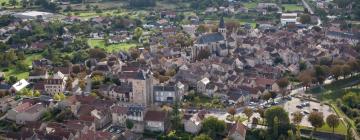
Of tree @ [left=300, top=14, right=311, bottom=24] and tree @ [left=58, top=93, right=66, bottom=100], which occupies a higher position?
tree @ [left=300, top=14, right=311, bottom=24]

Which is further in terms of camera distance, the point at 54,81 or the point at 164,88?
the point at 54,81

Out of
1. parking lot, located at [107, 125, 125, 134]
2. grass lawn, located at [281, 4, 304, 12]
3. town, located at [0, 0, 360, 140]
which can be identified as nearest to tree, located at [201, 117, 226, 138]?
town, located at [0, 0, 360, 140]

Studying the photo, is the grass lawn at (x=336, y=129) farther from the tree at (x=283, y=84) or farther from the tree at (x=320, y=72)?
→ the tree at (x=320, y=72)

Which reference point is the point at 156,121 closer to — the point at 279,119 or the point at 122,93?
the point at 122,93

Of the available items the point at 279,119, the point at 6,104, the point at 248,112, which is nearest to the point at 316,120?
the point at 279,119

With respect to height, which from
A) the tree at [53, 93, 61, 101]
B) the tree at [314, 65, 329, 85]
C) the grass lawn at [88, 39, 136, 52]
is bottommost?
the tree at [53, 93, 61, 101]

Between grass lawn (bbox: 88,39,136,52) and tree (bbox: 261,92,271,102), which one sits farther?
grass lawn (bbox: 88,39,136,52)

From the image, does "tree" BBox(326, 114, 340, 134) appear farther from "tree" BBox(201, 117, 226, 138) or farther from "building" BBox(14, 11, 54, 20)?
"building" BBox(14, 11, 54, 20)
